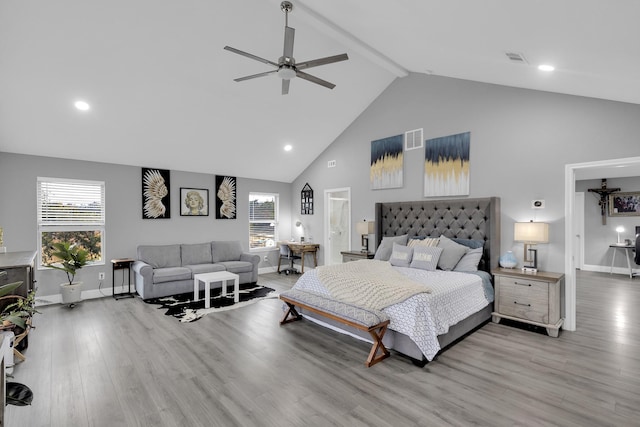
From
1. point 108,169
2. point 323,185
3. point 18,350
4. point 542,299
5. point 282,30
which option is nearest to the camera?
point 18,350

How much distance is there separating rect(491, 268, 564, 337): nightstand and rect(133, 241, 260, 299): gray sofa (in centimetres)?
429

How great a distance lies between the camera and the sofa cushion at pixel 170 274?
510cm

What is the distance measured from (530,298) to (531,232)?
80cm

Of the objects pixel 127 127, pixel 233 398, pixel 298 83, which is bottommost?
pixel 233 398

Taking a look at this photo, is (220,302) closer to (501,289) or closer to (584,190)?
(501,289)

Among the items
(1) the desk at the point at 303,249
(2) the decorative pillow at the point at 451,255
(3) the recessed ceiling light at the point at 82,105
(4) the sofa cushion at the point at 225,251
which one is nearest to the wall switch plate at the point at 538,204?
(2) the decorative pillow at the point at 451,255

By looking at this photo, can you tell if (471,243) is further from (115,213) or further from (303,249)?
(115,213)

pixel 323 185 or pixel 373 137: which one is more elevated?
pixel 373 137

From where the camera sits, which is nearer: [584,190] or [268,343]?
[268,343]

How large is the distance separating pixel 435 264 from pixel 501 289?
2.73ft

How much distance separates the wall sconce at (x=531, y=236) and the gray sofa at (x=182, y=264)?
4.57 metres

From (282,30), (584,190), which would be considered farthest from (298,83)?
(584,190)

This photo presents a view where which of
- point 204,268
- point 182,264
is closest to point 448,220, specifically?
point 204,268

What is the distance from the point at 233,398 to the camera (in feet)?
7.83
